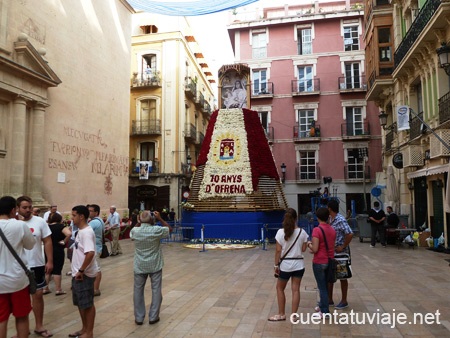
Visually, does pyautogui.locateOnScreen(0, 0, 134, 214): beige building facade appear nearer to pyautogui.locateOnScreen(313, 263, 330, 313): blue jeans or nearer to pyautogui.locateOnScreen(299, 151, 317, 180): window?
pyautogui.locateOnScreen(313, 263, 330, 313): blue jeans

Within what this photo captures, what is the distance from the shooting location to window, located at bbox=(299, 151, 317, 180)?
29.2 meters

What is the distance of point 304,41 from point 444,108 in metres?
19.9

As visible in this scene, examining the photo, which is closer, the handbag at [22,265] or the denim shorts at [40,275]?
the handbag at [22,265]

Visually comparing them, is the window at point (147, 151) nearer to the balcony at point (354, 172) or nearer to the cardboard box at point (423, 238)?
the balcony at point (354, 172)

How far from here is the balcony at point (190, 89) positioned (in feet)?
104

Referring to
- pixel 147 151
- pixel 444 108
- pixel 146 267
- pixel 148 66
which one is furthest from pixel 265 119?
pixel 146 267

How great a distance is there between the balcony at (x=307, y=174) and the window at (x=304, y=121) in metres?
2.58

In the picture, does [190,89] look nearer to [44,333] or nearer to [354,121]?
[354,121]

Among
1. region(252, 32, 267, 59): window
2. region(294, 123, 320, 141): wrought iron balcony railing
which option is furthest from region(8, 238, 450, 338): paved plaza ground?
region(252, 32, 267, 59): window

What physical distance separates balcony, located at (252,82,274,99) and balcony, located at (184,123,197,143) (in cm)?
585

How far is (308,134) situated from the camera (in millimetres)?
29578

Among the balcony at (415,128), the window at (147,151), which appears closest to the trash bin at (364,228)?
the balcony at (415,128)

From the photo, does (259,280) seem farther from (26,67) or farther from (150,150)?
(150,150)

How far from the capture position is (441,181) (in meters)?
13.0
